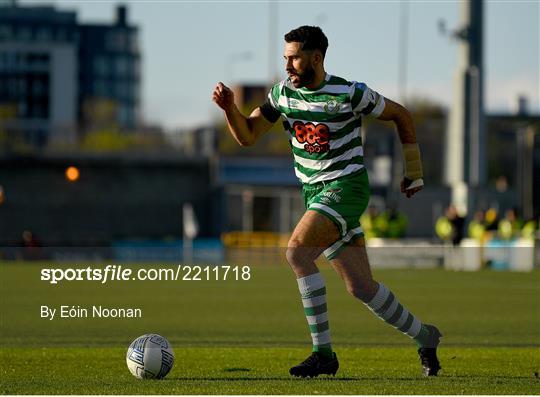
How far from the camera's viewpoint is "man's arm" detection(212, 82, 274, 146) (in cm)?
992

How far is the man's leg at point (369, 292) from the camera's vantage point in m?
9.84

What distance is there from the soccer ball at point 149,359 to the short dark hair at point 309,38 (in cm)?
236

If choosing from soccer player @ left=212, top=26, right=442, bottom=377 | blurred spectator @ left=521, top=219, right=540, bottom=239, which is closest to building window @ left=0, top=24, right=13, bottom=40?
blurred spectator @ left=521, top=219, right=540, bottom=239

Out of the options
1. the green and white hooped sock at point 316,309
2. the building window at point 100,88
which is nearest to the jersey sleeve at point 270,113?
the green and white hooped sock at point 316,309

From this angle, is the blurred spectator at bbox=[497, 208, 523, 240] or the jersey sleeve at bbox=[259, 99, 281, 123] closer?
the jersey sleeve at bbox=[259, 99, 281, 123]

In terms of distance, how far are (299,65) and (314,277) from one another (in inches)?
58.9

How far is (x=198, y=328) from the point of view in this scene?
53.9 feet

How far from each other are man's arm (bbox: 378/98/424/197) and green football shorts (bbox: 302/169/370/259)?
313mm

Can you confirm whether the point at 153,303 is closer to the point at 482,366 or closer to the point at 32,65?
the point at 482,366

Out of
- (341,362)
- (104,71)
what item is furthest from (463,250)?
(104,71)

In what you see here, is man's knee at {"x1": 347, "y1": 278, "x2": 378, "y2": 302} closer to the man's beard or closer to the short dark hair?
the man's beard

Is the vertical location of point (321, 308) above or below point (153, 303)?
above

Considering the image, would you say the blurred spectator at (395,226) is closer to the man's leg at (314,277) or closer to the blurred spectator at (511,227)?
the blurred spectator at (511,227)

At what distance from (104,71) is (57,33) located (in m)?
21.4
